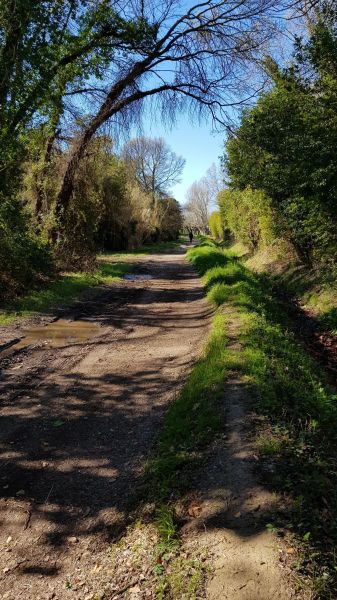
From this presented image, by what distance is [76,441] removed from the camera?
4.46m

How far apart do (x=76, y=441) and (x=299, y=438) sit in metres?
2.22

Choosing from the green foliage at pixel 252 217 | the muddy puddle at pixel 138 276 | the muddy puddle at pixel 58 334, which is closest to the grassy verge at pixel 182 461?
the muddy puddle at pixel 58 334

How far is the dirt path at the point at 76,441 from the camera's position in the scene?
9.84ft

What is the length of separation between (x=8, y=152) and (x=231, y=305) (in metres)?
6.18

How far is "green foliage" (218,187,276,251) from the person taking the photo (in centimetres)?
1702

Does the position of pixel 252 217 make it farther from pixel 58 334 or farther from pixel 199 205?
pixel 199 205

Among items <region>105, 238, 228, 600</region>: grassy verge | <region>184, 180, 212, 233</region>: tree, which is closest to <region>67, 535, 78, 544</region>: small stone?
<region>105, 238, 228, 600</region>: grassy verge

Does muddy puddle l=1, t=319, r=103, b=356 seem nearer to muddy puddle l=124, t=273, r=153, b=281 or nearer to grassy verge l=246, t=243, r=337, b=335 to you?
grassy verge l=246, t=243, r=337, b=335

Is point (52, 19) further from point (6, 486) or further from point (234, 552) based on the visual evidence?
point (234, 552)

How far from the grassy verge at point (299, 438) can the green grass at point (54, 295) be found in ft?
15.8

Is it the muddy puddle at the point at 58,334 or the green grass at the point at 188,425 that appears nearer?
the green grass at the point at 188,425

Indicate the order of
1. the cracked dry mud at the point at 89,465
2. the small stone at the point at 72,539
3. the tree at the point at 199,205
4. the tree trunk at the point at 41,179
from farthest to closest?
the tree at the point at 199,205 → the tree trunk at the point at 41,179 → the small stone at the point at 72,539 → the cracked dry mud at the point at 89,465

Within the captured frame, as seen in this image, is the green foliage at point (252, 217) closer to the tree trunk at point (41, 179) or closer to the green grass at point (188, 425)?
the tree trunk at point (41, 179)

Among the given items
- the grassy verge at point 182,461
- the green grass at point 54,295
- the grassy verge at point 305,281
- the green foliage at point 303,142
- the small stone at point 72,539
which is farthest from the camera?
the grassy verge at point 305,281
